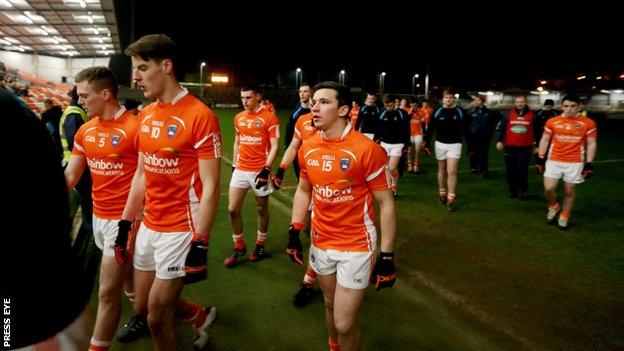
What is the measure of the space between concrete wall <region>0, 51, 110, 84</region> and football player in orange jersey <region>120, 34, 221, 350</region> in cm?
4524

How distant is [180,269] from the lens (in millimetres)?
3020

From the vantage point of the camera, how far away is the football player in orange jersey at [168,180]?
117 inches

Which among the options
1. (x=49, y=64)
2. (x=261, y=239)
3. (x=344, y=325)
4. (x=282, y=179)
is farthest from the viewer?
(x=49, y=64)

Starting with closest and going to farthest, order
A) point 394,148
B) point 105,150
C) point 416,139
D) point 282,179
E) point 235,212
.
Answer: point 105,150 → point 282,179 → point 235,212 → point 394,148 → point 416,139

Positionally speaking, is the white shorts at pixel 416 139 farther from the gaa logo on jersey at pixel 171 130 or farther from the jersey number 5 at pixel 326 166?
the gaa logo on jersey at pixel 171 130

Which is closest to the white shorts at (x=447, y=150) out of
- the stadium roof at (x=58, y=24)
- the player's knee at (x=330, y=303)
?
the player's knee at (x=330, y=303)

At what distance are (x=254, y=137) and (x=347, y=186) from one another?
10.4 ft

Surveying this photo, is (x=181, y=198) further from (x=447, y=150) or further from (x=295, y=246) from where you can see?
(x=447, y=150)

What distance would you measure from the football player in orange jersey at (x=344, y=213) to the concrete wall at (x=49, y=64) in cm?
4560

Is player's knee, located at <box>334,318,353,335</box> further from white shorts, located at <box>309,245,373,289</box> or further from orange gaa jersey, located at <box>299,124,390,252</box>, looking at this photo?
orange gaa jersey, located at <box>299,124,390,252</box>

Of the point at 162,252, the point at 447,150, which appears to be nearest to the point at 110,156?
the point at 162,252

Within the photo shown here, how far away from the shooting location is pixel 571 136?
7.48m

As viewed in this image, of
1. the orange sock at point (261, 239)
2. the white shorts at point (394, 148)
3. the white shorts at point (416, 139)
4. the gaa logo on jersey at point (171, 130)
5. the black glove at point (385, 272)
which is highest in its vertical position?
the gaa logo on jersey at point (171, 130)

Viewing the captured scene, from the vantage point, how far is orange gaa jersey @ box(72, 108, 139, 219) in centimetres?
348
